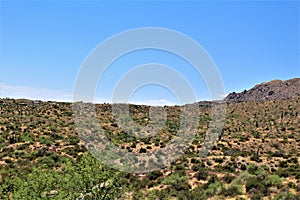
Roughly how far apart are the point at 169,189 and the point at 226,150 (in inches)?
592

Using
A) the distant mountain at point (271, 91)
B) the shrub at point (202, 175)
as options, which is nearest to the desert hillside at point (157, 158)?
the shrub at point (202, 175)

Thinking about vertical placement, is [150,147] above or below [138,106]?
below

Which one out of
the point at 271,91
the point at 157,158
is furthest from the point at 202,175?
the point at 271,91

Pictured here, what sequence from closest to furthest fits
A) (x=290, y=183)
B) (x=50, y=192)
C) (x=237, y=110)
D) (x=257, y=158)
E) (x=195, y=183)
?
(x=50, y=192)
(x=290, y=183)
(x=195, y=183)
(x=257, y=158)
(x=237, y=110)

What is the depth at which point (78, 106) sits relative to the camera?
67.2 m

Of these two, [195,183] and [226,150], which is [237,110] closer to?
[226,150]

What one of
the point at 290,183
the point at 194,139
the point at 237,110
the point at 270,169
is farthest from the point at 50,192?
the point at 237,110

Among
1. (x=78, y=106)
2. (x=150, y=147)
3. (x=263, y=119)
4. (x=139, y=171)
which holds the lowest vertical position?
(x=139, y=171)

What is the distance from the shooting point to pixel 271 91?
11725cm

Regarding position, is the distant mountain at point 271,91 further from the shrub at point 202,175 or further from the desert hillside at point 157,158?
the shrub at point 202,175

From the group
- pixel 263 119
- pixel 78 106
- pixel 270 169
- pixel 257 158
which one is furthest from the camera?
pixel 78 106

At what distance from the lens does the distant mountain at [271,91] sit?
10894cm

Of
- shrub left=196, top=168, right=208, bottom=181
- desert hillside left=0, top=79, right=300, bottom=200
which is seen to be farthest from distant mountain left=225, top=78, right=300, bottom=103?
shrub left=196, top=168, right=208, bottom=181

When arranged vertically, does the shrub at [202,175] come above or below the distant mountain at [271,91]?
below
